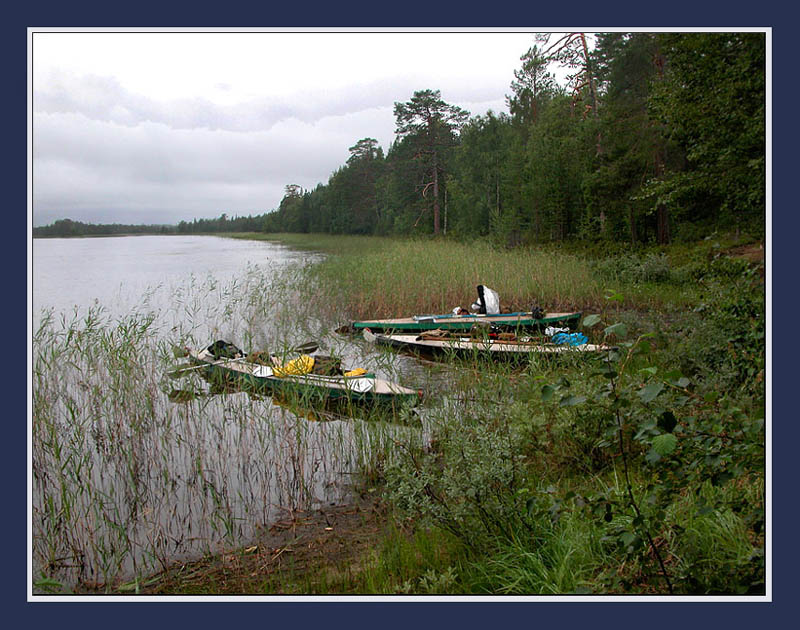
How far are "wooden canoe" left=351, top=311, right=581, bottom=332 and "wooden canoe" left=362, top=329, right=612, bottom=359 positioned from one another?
0.12 metres

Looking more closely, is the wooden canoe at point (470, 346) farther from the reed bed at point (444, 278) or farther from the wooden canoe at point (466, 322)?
the reed bed at point (444, 278)

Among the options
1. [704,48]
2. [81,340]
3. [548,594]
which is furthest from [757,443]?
[81,340]

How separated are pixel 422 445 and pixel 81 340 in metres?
2.87

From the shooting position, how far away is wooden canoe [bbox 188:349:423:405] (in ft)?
15.0

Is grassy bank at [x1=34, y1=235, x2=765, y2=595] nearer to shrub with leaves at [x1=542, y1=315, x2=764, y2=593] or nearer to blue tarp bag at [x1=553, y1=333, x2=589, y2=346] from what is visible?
shrub with leaves at [x1=542, y1=315, x2=764, y2=593]

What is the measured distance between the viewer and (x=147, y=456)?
3.97 m

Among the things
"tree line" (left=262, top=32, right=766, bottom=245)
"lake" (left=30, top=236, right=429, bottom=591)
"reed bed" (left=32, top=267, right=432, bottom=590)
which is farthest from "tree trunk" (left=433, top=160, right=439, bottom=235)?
"reed bed" (left=32, top=267, right=432, bottom=590)

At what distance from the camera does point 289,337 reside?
6.09m

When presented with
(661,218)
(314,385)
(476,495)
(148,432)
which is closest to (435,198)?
(661,218)

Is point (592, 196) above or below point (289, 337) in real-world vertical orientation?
above

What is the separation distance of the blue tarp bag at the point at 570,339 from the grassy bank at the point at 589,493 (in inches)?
29.5

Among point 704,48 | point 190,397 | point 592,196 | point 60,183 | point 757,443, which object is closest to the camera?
point 757,443

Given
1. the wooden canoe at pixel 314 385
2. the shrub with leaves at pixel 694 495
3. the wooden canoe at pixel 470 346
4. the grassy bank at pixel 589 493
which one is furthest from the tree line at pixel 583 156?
the wooden canoe at pixel 314 385

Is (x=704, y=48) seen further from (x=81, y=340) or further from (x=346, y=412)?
(x=81, y=340)
